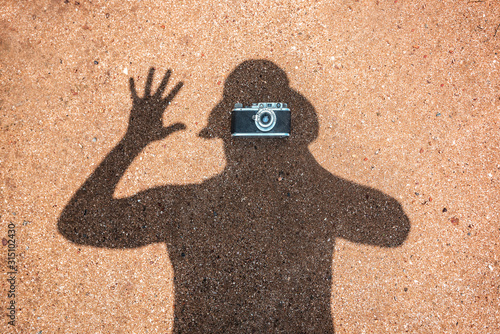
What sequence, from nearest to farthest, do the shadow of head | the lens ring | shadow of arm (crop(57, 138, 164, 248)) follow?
the lens ring → shadow of arm (crop(57, 138, 164, 248)) → the shadow of head

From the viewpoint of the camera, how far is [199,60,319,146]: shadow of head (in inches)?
124

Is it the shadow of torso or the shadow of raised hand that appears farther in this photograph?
the shadow of raised hand

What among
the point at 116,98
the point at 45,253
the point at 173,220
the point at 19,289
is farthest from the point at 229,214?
the point at 19,289

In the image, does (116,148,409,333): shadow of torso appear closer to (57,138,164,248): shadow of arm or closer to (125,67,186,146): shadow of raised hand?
(57,138,164,248): shadow of arm

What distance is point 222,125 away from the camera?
3.14 m

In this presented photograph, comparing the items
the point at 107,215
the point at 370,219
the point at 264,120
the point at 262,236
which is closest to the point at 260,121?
the point at 264,120

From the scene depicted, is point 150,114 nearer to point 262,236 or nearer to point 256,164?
point 256,164

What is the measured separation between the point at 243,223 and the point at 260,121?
1.16 m

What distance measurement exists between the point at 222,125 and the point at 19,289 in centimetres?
289

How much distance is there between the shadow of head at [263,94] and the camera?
10.3ft

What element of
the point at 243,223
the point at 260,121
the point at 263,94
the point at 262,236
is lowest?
the point at 262,236

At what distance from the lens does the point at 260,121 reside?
2.93 meters

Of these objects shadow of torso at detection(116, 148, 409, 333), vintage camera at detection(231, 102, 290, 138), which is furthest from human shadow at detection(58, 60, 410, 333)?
vintage camera at detection(231, 102, 290, 138)

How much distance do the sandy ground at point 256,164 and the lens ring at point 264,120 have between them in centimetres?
32
